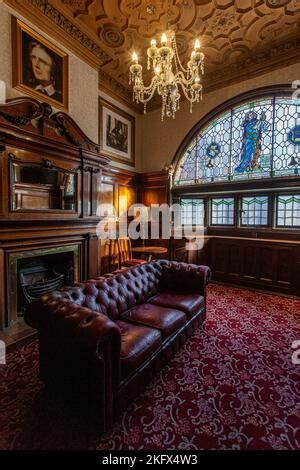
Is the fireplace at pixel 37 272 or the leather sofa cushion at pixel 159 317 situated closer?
the leather sofa cushion at pixel 159 317

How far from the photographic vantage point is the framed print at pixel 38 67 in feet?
10.2

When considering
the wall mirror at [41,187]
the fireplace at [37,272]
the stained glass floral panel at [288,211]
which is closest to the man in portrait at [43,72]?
the wall mirror at [41,187]

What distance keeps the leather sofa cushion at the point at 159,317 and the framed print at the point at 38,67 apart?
3448mm

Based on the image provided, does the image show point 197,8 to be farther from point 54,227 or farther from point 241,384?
point 241,384

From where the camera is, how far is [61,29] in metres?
3.62

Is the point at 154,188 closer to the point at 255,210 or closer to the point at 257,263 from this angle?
the point at 255,210

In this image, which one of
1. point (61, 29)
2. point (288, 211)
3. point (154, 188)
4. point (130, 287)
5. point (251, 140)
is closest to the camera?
point (130, 287)

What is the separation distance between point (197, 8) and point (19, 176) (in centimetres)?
371

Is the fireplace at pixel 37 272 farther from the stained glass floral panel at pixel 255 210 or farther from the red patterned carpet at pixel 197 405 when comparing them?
the stained glass floral panel at pixel 255 210

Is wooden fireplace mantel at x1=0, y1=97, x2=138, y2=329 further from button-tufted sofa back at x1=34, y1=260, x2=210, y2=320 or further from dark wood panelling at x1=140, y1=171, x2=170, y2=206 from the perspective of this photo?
dark wood panelling at x1=140, y1=171, x2=170, y2=206

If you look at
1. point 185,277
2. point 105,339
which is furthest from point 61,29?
point 105,339

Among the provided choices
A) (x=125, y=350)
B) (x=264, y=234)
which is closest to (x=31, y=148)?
(x=125, y=350)

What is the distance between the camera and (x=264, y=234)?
4.81 m

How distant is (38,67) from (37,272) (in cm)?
318
